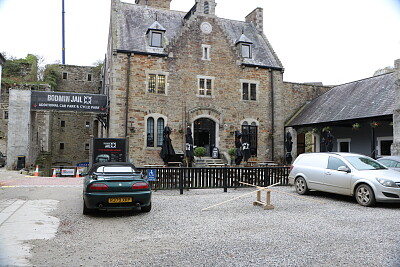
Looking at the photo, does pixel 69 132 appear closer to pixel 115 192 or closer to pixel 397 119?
pixel 115 192

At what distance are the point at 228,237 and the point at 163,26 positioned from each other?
21.0 meters

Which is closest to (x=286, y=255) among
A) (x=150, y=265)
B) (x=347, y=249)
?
(x=347, y=249)

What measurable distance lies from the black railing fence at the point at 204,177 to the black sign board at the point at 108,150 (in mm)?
3791

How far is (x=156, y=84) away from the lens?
856 inches

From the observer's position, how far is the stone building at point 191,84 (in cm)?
2105

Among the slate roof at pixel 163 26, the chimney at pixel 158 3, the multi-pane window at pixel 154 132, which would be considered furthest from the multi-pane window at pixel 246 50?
the chimney at pixel 158 3

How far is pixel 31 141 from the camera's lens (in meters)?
23.8

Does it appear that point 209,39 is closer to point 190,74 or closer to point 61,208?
point 190,74

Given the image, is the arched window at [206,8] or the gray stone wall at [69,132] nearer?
the arched window at [206,8]

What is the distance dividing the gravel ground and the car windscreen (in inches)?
43.9

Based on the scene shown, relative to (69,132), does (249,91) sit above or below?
above

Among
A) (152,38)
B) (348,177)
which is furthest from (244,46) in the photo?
(348,177)

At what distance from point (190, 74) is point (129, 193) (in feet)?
52.8

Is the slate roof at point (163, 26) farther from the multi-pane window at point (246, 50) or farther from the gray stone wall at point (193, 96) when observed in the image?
the gray stone wall at point (193, 96)
